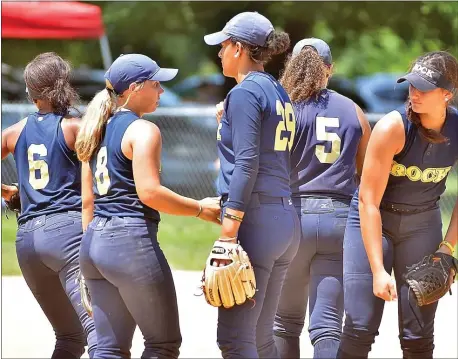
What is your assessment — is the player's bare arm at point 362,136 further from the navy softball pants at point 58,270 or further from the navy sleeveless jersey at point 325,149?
the navy softball pants at point 58,270

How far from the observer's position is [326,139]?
5305 millimetres

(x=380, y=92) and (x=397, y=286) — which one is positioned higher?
(x=380, y=92)

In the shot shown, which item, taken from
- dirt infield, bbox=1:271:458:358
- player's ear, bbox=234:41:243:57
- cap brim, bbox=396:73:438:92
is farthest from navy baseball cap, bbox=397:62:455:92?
dirt infield, bbox=1:271:458:358

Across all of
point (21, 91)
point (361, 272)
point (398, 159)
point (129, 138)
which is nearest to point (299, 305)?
point (361, 272)

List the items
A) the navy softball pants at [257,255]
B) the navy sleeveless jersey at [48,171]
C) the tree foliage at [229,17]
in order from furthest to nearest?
the tree foliage at [229,17], the navy sleeveless jersey at [48,171], the navy softball pants at [257,255]

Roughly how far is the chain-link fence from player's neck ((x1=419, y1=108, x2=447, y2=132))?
7.54 meters

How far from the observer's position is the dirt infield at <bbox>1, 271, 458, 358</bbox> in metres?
6.97

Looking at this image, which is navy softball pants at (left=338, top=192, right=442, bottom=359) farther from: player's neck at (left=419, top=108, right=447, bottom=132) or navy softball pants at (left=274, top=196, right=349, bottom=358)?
player's neck at (left=419, top=108, right=447, bottom=132)

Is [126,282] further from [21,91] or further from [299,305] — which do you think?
[21,91]

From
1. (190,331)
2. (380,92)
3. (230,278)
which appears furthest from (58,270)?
(380,92)

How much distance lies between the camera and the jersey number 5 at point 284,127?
461cm

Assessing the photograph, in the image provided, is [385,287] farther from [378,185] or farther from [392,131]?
[392,131]

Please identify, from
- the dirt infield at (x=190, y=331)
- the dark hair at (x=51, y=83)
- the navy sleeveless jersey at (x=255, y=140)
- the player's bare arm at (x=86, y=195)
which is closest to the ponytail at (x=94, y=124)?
the player's bare arm at (x=86, y=195)

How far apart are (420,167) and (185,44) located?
1595 cm
